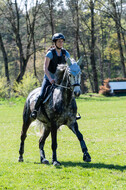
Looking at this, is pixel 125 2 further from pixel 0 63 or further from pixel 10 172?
pixel 10 172

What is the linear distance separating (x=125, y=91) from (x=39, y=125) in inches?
1312

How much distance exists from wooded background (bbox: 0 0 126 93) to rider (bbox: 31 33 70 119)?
42.2ft

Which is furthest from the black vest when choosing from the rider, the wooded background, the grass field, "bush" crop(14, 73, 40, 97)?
"bush" crop(14, 73, 40, 97)

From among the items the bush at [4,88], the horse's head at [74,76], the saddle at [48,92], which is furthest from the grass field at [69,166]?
the bush at [4,88]

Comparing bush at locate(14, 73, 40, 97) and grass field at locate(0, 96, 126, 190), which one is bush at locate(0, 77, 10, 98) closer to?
bush at locate(14, 73, 40, 97)

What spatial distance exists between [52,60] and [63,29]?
5020 centimetres

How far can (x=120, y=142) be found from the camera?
1169cm

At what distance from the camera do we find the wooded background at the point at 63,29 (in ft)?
137

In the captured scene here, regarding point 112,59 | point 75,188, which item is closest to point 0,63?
point 112,59

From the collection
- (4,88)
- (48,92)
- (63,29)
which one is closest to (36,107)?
(48,92)

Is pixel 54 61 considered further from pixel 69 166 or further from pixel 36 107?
pixel 69 166

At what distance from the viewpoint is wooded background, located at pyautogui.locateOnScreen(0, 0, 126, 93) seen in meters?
41.9

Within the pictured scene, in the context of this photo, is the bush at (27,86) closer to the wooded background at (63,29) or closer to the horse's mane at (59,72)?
the wooded background at (63,29)

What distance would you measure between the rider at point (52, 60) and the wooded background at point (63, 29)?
42.2 feet
